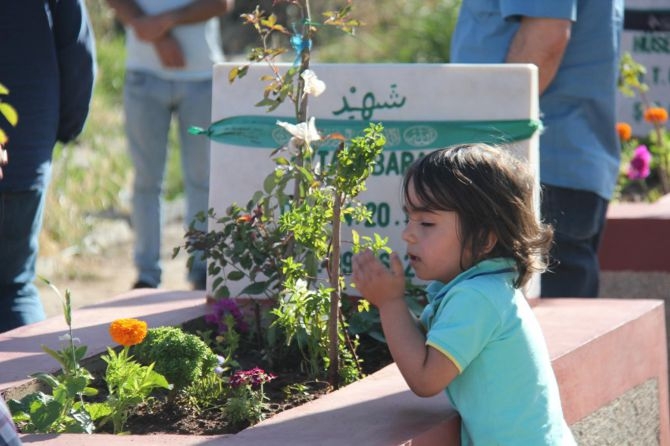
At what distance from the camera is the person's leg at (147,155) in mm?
6578

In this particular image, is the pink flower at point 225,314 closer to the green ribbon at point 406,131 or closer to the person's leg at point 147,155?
the green ribbon at point 406,131

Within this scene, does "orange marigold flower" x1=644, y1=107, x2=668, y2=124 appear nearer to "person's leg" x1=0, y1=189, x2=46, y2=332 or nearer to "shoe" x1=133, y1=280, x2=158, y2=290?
"shoe" x1=133, y1=280, x2=158, y2=290

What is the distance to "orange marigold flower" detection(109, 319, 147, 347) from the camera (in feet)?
9.32

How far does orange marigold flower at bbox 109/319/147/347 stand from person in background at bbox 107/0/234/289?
11.9 feet

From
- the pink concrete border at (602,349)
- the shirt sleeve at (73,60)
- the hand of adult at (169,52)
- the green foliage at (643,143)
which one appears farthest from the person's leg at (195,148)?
the pink concrete border at (602,349)

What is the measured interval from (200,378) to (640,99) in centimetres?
418

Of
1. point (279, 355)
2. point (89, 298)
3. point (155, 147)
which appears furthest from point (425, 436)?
point (89, 298)

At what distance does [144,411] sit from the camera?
308cm

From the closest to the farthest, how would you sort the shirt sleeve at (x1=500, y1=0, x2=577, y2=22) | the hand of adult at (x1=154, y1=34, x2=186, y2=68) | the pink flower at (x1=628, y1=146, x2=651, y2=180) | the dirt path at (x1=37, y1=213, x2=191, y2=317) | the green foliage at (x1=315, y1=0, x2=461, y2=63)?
the shirt sleeve at (x1=500, y1=0, x2=577, y2=22)
the pink flower at (x1=628, y1=146, x2=651, y2=180)
the hand of adult at (x1=154, y1=34, x2=186, y2=68)
the dirt path at (x1=37, y1=213, x2=191, y2=317)
the green foliage at (x1=315, y1=0, x2=461, y2=63)

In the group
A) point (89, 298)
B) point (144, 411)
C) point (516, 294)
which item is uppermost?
point (516, 294)

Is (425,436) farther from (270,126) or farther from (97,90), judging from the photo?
(97,90)

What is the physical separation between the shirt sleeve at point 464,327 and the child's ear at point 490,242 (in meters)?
0.14

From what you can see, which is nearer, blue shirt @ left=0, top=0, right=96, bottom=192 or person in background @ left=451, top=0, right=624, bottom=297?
blue shirt @ left=0, top=0, right=96, bottom=192

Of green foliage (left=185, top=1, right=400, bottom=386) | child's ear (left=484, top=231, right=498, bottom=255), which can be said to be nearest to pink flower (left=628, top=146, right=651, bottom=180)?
green foliage (left=185, top=1, right=400, bottom=386)
